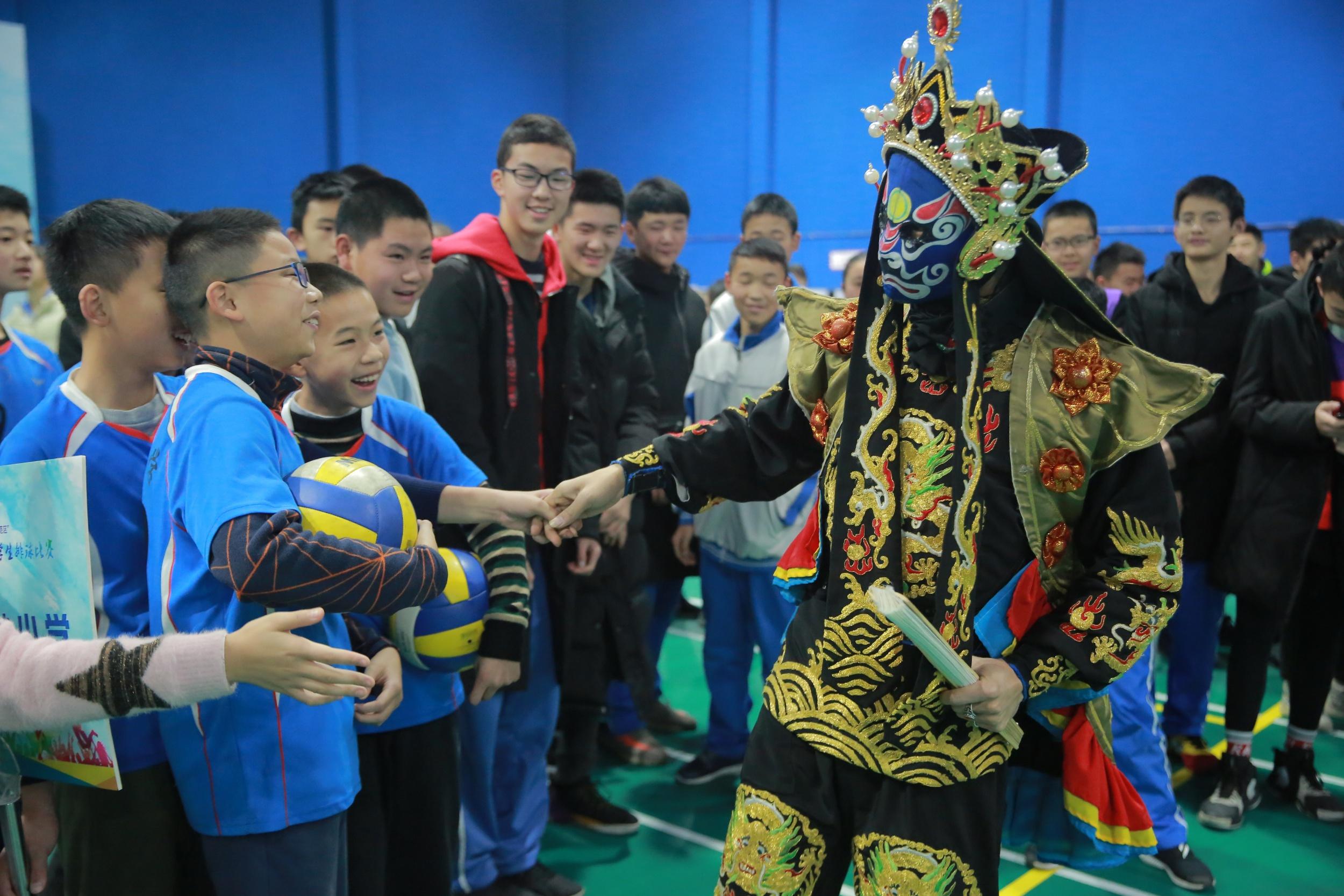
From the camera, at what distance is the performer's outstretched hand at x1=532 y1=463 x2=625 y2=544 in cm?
234

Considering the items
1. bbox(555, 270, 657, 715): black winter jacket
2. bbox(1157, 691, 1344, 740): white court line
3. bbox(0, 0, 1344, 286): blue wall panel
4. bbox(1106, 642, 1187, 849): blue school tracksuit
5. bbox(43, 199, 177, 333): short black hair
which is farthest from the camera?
bbox(0, 0, 1344, 286): blue wall panel

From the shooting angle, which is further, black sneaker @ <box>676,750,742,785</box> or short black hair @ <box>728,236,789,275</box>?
short black hair @ <box>728,236,789,275</box>

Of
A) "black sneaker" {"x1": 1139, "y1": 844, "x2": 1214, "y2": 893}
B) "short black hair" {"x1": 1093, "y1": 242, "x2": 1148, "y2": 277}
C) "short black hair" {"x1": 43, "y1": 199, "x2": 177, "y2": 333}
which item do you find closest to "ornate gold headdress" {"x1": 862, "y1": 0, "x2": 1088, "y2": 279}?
"short black hair" {"x1": 43, "y1": 199, "x2": 177, "y2": 333}

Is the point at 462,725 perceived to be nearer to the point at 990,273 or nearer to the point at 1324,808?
the point at 990,273

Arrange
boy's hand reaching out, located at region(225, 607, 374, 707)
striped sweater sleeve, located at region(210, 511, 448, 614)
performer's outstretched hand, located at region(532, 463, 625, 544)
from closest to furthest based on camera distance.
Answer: boy's hand reaching out, located at region(225, 607, 374, 707) < striped sweater sleeve, located at region(210, 511, 448, 614) < performer's outstretched hand, located at region(532, 463, 625, 544)

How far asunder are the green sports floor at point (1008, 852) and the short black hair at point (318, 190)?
9.03 feet

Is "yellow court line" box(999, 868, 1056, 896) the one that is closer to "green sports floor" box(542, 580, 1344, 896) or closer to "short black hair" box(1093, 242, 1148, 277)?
"green sports floor" box(542, 580, 1344, 896)

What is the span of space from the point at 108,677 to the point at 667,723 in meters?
3.69

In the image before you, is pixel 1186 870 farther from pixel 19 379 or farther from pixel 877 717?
pixel 19 379

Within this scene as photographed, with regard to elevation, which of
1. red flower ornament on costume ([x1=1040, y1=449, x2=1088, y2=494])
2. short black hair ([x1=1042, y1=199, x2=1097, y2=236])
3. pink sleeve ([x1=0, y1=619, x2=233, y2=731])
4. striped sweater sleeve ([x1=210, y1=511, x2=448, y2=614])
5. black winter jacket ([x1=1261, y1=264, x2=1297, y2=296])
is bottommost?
pink sleeve ([x1=0, y1=619, x2=233, y2=731])

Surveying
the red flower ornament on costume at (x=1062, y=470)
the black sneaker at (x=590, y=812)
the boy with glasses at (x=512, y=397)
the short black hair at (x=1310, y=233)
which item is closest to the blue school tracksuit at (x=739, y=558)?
the black sneaker at (x=590, y=812)

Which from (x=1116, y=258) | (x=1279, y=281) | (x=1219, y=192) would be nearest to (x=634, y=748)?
(x=1219, y=192)

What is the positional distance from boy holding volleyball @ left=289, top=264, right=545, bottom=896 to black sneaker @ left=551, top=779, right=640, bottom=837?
1.37 meters

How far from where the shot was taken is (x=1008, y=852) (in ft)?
12.7
